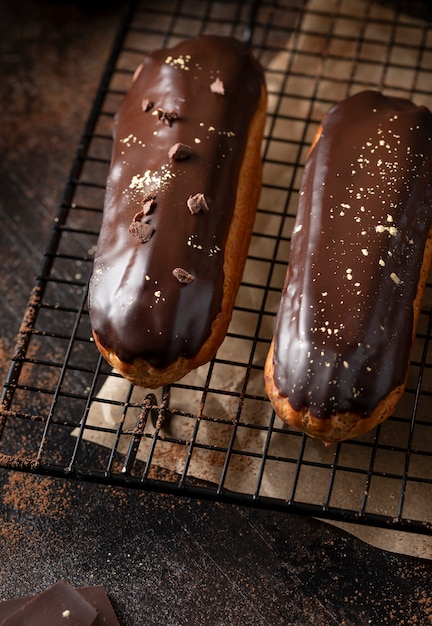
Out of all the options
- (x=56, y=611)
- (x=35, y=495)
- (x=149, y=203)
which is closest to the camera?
(x=56, y=611)

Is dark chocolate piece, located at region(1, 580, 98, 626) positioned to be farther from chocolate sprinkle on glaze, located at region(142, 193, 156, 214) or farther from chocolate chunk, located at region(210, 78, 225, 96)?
chocolate chunk, located at region(210, 78, 225, 96)

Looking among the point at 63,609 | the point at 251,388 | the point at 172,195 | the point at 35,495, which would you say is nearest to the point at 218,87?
the point at 172,195

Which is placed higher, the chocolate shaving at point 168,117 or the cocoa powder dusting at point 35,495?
the chocolate shaving at point 168,117

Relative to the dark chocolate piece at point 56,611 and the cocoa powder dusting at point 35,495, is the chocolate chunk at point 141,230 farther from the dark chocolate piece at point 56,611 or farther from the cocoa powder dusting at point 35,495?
the dark chocolate piece at point 56,611

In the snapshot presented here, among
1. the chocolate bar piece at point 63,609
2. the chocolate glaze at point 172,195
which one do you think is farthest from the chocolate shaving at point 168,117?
the chocolate bar piece at point 63,609

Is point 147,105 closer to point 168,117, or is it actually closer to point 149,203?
point 168,117

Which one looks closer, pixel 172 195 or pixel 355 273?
pixel 355 273

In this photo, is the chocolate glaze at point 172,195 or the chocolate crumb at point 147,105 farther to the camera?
the chocolate crumb at point 147,105
